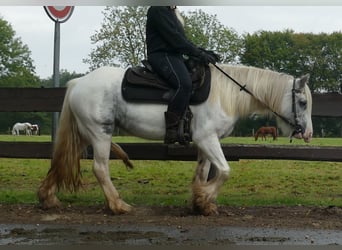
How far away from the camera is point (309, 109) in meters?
6.96

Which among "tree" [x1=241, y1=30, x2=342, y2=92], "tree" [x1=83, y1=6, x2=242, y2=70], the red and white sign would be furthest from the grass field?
"tree" [x1=241, y1=30, x2=342, y2=92]

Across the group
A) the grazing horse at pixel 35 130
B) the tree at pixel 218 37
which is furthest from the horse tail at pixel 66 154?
the grazing horse at pixel 35 130

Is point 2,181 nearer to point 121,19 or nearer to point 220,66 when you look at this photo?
point 220,66

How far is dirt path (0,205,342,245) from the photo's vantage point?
5152mm

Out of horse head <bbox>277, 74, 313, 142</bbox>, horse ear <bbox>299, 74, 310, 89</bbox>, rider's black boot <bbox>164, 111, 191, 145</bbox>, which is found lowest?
rider's black boot <bbox>164, 111, 191, 145</bbox>

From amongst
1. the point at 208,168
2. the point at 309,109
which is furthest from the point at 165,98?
the point at 309,109

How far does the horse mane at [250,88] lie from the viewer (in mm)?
6949

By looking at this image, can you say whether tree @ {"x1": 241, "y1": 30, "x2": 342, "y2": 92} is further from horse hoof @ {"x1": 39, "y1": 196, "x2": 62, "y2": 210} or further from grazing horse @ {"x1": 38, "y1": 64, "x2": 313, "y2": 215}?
horse hoof @ {"x1": 39, "y1": 196, "x2": 62, "y2": 210}

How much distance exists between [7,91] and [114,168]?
4737 millimetres

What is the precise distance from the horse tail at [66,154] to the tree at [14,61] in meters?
62.3

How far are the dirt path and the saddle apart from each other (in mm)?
1418

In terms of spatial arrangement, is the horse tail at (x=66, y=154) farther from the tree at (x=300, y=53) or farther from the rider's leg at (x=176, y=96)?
the tree at (x=300, y=53)

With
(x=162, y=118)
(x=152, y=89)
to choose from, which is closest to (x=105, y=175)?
(x=162, y=118)

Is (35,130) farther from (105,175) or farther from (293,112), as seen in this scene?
(293,112)
